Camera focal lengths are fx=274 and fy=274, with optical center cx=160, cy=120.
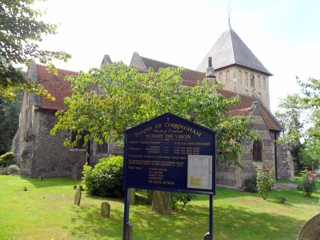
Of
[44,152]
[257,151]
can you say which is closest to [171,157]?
[257,151]

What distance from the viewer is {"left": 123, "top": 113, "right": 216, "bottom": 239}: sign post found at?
5.62m

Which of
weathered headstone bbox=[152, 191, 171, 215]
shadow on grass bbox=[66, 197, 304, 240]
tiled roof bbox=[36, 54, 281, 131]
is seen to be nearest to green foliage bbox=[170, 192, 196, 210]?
shadow on grass bbox=[66, 197, 304, 240]

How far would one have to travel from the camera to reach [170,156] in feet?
19.4

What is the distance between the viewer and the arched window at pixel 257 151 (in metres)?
19.7

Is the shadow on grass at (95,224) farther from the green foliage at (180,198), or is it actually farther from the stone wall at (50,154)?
the stone wall at (50,154)

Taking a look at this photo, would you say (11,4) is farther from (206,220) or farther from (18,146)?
(18,146)

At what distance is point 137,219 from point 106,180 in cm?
382

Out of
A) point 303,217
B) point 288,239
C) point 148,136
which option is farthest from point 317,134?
point 148,136

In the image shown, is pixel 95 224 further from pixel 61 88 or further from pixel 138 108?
pixel 61 88

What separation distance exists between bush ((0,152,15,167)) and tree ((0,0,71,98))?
61.0 ft

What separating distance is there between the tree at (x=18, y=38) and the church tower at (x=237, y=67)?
1150 inches

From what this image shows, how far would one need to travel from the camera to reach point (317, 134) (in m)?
12.7

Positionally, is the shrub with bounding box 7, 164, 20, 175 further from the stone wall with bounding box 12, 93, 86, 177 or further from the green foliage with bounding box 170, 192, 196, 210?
the green foliage with bounding box 170, 192, 196, 210

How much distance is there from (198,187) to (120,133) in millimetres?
5712
